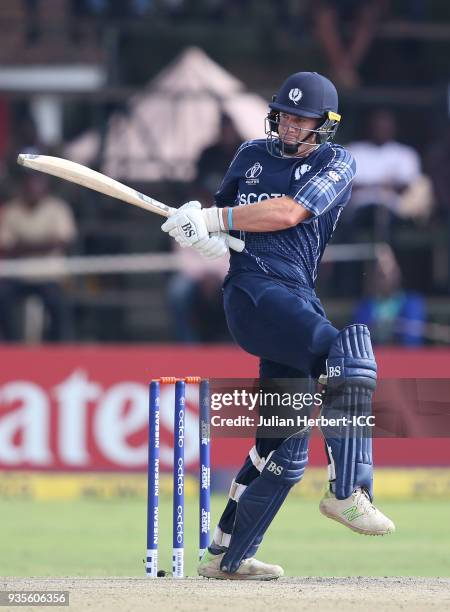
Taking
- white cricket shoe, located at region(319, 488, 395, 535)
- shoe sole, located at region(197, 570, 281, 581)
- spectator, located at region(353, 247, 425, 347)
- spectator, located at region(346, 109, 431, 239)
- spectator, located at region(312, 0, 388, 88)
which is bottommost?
shoe sole, located at region(197, 570, 281, 581)

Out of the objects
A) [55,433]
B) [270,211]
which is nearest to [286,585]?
[270,211]

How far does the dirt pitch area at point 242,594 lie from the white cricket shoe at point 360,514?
25 cm

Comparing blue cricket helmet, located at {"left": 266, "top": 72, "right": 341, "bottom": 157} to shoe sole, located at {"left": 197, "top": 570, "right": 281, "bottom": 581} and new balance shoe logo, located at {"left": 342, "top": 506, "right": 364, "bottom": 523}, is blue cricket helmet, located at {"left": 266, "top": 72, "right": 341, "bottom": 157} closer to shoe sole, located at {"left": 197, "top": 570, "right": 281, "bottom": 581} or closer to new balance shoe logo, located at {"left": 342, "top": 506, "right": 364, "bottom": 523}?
new balance shoe logo, located at {"left": 342, "top": 506, "right": 364, "bottom": 523}

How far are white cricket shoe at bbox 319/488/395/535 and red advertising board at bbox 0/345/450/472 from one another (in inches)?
219

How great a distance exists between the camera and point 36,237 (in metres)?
Answer: 12.7

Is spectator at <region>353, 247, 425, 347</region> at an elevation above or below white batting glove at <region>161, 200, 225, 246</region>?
above

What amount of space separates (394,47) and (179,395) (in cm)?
879

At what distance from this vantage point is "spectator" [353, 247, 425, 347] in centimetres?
1258

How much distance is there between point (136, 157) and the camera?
13.6m

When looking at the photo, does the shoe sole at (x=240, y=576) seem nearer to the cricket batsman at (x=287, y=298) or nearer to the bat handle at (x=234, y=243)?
the cricket batsman at (x=287, y=298)

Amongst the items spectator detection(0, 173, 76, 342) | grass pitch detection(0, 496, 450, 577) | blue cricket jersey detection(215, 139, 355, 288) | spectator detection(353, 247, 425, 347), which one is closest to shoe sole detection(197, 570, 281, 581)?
grass pitch detection(0, 496, 450, 577)

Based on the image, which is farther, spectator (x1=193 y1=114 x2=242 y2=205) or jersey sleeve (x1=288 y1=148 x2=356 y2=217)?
spectator (x1=193 y1=114 x2=242 y2=205)

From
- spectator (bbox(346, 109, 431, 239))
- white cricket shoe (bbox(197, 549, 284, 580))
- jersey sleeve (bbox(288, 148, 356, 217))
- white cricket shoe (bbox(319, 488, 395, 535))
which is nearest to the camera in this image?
white cricket shoe (bbox(319, 488, 395, 535))

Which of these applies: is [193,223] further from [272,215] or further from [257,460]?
[257,460]
